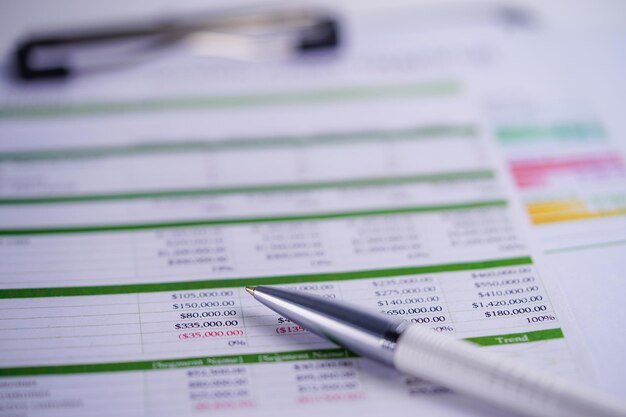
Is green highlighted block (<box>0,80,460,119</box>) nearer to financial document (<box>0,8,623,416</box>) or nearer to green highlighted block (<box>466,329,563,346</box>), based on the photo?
financial document (<box>0,8,623,416</box>)

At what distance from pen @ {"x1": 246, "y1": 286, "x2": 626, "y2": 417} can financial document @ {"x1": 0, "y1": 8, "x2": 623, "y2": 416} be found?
0.06ft

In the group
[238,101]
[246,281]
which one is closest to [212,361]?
[246,281]

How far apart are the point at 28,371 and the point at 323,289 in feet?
0.68

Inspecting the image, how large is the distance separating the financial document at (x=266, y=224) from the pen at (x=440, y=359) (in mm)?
18

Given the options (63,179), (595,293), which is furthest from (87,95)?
(595,293)

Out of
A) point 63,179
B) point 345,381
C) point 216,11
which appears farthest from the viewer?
point 216,11

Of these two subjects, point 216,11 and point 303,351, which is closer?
point 303,351

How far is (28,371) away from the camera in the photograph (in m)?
0.41

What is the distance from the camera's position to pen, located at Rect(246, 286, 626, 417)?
1.17 feet

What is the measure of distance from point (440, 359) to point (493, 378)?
0.03m

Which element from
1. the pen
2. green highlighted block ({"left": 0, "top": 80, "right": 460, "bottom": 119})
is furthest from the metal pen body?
green highlighted block ({"left": 0, "top": 80, "right": 460, "bottom": 119})

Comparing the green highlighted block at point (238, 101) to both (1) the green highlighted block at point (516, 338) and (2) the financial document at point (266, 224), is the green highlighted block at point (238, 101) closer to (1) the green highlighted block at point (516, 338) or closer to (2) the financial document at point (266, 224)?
(2) the financial document at point (266, 224)

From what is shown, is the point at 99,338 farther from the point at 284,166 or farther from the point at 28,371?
the point at 284,166

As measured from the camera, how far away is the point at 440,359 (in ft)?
1.25
